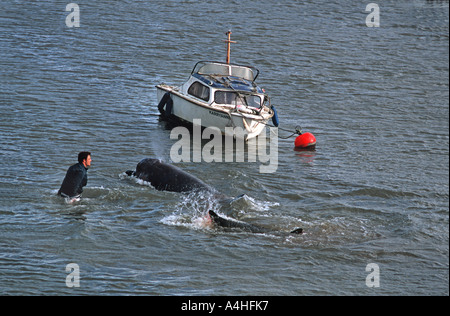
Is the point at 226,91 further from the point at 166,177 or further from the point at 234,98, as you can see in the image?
the point at 166,177

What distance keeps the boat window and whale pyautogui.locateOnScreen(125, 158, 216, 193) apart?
529cm

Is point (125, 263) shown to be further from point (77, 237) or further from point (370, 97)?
point (370, 97)

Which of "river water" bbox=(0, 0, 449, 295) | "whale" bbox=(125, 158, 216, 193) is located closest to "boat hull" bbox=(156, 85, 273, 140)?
"river water" bbox=(0, 0, 449, 295)

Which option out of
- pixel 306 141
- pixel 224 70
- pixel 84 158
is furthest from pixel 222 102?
pixel 84 158

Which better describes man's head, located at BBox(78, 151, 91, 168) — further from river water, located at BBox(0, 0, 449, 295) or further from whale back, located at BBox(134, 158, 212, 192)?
whale back, located at BBox(134, 158, 212, 192)

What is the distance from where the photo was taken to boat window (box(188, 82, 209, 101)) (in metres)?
21.0

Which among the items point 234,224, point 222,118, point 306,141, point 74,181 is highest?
point 222,118

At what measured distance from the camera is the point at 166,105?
21859mm

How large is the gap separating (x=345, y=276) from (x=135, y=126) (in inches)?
445

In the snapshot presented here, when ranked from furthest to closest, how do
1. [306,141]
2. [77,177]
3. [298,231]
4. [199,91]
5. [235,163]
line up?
1. [199,91]
2. [306,141]
3. [235,163]
4. [77,177]
5. [298,231]

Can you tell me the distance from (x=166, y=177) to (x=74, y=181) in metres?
2.50

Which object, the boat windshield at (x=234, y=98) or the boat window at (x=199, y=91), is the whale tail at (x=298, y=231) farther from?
the boat window at (x=199, y=91)

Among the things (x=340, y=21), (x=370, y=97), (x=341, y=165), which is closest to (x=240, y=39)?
(x=340, y=21)

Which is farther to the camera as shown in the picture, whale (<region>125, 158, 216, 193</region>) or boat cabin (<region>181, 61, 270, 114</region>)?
boat cabin (<region>181, 61, 270, 114</region>)
